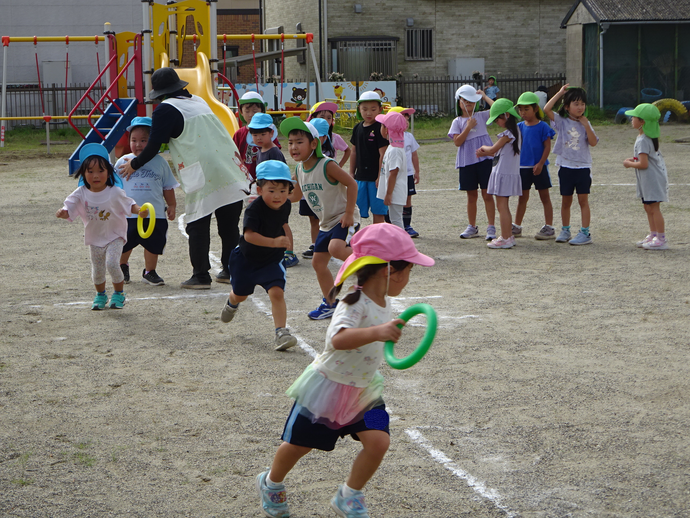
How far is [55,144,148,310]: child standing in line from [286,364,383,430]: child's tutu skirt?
412 cm

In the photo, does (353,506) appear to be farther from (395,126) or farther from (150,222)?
(395,126)

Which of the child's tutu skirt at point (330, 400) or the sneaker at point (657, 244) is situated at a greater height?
the child's tutu skirt at point (330, 400)

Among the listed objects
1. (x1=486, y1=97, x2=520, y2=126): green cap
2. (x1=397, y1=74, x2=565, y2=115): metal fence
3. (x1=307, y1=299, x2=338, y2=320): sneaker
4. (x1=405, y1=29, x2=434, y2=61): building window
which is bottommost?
(x1=307, y1=299, x2=338, y2=320): sneaker

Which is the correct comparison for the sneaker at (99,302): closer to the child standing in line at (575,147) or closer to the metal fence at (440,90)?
the child standing in line at (575,147)

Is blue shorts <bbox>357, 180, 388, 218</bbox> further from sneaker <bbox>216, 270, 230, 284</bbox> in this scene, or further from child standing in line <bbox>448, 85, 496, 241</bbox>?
sneaker <bbox>216, 270, 230, 284</bbox>

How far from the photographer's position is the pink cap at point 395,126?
8.88 metres

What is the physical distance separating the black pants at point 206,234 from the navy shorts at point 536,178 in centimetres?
396

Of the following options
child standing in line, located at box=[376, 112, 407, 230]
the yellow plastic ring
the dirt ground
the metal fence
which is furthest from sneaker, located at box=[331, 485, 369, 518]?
the metal fence

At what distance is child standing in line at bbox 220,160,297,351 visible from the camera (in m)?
5.88

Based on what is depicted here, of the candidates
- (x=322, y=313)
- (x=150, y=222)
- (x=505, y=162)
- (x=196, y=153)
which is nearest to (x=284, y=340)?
(x=322, y=313)

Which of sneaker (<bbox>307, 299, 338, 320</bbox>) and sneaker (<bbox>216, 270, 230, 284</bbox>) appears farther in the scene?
sneaker (<bbox>216, 270, 230, 284</bbox>)

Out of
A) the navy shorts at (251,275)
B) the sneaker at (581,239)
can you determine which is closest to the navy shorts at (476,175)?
the sneaker at (581,239)

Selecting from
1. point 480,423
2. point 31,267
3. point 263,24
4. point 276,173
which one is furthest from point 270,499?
point 263,24

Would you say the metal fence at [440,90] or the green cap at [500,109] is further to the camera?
the metal fence at [440,90]
